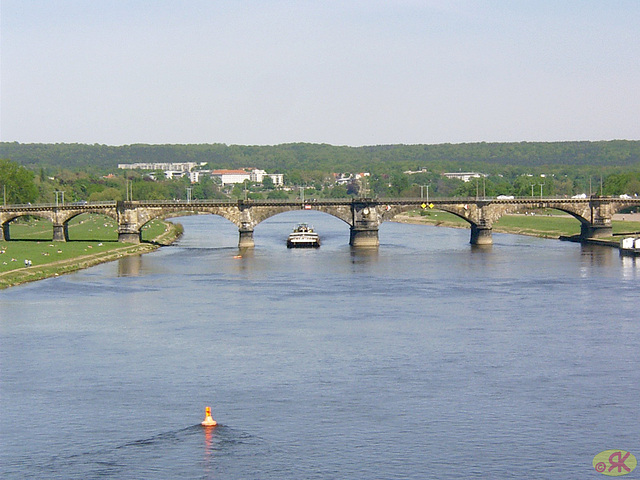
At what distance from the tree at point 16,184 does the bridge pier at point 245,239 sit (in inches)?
2543

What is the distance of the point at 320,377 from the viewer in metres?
53.7

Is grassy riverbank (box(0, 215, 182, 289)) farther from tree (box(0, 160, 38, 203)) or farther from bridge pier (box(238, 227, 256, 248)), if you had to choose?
bridge pier (box(238, 227, 256, 248))

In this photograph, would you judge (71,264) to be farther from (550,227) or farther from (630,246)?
(550,227)

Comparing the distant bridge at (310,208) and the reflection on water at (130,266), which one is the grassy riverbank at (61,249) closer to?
the reflection on water at (130,266)

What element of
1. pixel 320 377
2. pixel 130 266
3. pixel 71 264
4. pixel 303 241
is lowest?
pixel 320 377

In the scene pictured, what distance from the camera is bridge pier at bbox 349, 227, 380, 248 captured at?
458ft

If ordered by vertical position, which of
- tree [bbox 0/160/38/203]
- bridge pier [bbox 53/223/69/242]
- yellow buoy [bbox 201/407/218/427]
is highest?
tree [bbox 0/160/38/203]

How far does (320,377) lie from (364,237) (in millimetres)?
87141

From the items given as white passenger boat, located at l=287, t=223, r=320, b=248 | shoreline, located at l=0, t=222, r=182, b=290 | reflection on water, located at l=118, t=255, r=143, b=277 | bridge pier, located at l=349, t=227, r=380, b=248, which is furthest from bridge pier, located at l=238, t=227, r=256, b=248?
reflection on water, located at l=118, t=255, r=143, b=277

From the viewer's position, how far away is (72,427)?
4488cm

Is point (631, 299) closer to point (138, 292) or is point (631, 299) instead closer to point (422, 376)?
point (422, 376)

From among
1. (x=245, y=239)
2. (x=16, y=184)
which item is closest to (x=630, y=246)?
(x=245, y=239)

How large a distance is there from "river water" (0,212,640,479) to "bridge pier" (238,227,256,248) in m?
40.9

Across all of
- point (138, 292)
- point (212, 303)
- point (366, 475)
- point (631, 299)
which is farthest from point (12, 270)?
point (366, 475)
